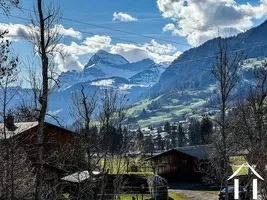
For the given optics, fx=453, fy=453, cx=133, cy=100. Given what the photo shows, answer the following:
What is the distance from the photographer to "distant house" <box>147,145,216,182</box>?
252ft

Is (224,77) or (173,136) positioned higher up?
(224,77)

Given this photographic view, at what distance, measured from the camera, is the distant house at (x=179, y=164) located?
76.9m

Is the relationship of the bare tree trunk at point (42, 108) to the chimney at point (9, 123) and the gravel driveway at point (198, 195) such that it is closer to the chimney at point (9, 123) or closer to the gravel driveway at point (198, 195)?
the chimney at point (9, 123)

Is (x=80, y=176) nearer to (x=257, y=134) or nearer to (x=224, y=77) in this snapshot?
(x=224, y=77)

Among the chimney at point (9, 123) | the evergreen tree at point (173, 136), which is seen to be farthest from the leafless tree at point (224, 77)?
the evergreen tree at point (173, 136)

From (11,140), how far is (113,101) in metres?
9.23

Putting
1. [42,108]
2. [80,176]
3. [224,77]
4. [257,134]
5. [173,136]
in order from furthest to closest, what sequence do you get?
1. [173,136]
2. [257,134]
3. [80,176]
4. [224,77]
5. [42,108]

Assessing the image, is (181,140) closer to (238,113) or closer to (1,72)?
(238,113)

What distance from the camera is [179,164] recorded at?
78562 millimetres

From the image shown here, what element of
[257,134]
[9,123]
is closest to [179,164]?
[257,134]

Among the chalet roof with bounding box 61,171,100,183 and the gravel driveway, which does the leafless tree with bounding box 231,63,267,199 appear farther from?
the gravel driveway

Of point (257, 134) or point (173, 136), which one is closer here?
point (257, 134)

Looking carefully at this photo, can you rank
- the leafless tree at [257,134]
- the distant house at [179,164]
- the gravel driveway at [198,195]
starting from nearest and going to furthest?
1. the leafless tree at [257,134]
2. the gravel driveway at [198,195]
3. the distant house at [179,164]

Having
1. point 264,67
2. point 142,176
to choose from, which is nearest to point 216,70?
point 264,67
